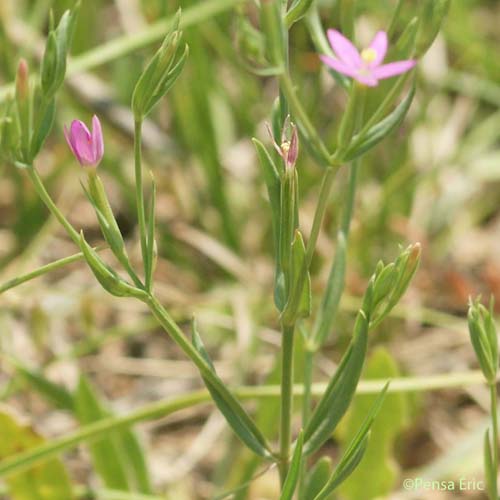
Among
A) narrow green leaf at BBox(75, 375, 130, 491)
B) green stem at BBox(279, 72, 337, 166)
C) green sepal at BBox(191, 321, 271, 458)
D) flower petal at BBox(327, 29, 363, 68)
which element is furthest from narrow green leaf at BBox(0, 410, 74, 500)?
flower petal at BBox(327, 29, 363, 68)

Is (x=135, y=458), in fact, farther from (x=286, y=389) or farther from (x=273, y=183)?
(x=273, y=183)

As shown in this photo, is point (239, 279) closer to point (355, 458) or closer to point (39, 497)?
point (39, 497)

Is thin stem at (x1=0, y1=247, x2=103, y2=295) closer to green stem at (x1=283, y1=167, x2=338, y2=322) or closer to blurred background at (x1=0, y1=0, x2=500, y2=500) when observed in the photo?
green stem at (x1=283, y1=167, x2=338, y2=322)

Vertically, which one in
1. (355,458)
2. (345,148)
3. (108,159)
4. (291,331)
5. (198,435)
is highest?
(108,159)

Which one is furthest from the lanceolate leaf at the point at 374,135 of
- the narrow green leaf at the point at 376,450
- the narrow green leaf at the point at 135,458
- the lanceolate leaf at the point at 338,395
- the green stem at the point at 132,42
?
the green stem at the point at 132,42

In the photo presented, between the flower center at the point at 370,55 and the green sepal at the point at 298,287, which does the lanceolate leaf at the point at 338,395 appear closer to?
the green sepal at the point at 298,287

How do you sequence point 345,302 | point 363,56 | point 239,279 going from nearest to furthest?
point 363,56 < point 345,302 < point 239,279

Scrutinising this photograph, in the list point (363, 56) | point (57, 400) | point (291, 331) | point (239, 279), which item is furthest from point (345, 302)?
point (363, 56)
